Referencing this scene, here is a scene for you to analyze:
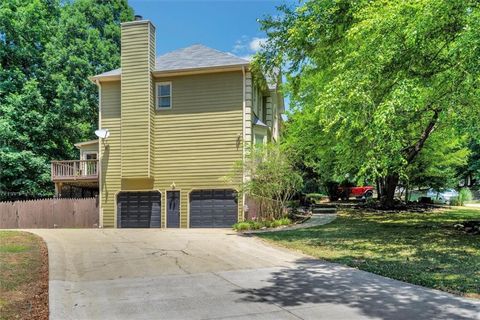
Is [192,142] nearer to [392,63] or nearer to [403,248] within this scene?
[403,248]

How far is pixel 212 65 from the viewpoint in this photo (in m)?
19.4

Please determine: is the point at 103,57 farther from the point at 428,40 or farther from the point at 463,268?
the point at 463,268

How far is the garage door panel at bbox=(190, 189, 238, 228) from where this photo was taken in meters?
19.2

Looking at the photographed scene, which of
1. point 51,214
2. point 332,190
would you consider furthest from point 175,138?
point 332,190

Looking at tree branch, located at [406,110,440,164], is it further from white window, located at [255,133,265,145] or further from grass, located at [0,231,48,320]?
grass, located at [0,231,48,320]

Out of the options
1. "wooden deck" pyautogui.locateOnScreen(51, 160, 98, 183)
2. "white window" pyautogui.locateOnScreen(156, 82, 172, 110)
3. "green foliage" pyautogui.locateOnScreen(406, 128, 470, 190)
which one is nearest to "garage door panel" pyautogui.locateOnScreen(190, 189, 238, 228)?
"white window" pyautogui.locateOnScreen(156, 82, 172, 110)

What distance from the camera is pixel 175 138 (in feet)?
65.5

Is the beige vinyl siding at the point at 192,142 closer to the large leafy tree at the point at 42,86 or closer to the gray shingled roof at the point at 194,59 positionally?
the gray shingled roof at the point at 194,59

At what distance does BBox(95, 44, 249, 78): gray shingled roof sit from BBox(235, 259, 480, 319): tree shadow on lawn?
13192 mm

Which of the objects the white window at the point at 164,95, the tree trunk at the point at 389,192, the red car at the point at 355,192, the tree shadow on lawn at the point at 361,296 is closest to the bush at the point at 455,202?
the red car at the point at 355,192

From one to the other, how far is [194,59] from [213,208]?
748cm

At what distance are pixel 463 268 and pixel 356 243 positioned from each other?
12.9ft

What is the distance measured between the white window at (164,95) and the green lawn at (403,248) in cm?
894

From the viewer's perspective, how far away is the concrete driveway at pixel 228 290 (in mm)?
5582
